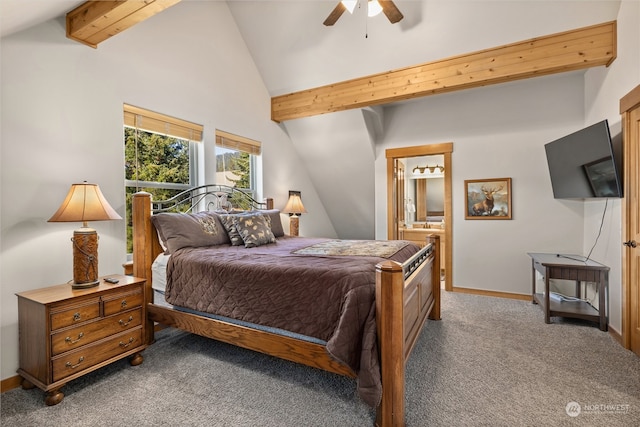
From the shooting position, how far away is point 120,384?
2094mm

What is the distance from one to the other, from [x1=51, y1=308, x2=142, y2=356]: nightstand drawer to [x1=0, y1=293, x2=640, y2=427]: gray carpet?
0.32 m

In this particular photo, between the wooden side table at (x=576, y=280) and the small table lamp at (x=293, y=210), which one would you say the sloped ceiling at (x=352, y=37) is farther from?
the wooden side table at (x=576, y=280)

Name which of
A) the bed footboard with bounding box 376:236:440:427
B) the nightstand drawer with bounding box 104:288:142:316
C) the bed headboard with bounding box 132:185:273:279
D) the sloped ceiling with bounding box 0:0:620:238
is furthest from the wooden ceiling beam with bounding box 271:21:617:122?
the nightstand drawer with bounding box 104:288:142:316

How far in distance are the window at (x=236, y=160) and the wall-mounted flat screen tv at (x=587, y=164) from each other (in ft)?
12.2

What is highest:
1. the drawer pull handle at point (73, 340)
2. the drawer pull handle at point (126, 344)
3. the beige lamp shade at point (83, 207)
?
the beige lamp shade at point (83, 207)

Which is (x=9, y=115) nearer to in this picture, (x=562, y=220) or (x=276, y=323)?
(x=276, y=323)

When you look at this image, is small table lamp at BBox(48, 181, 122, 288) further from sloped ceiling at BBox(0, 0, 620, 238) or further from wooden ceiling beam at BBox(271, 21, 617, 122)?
wooden ceiling beam at BBox(271, 21, 617, 122)

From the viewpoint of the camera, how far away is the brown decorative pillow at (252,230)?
297cm

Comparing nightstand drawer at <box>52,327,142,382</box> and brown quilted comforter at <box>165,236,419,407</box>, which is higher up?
brown quilted comforter at <box>165,236,419,407</box>

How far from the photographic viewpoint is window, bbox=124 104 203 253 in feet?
9.57

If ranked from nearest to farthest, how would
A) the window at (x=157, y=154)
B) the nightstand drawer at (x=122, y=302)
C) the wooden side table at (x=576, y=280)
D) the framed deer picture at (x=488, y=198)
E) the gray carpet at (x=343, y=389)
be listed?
the gray carpet at (x=343, y=389) → the nightstand drawer at (x=122, y=302) → the window at (x=157, y=154) → the wooden side table at (x=576, y=280) → the framed deer picture at (x=488, y=198)

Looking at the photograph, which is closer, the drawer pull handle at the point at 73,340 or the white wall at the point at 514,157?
the drawer pull handle at the point at 73,340

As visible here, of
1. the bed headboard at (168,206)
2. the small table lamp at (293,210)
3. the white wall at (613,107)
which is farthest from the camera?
the small table lamp at (293,210)

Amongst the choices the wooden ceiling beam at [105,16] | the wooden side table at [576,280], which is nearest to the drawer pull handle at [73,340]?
the wooden ceiling beam at [105,16]
